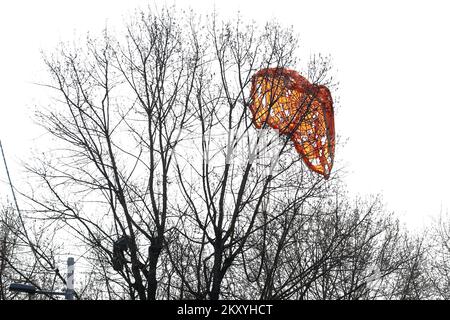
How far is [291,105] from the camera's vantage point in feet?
56.9

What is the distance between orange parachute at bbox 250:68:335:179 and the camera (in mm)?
16344

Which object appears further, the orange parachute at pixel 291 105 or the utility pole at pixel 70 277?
the orange parachute at pixel 291 105

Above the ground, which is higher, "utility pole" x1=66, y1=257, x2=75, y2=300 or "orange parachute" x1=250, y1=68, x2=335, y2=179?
"orange parachute" x1=250, y1=68, x2=335, y2=179

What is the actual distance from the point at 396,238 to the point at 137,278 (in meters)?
14.5

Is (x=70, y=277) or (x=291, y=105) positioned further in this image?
(x=291, y=105)

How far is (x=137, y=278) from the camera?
1572 centimetres

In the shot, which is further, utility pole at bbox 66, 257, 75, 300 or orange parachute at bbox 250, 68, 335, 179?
orange parachute at bbox 250, 68, 335, 179

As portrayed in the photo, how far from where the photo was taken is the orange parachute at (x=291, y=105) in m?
16.3

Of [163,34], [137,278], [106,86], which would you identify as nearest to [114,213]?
[137,278]

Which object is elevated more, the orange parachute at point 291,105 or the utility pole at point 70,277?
the orange parachute at point 291,105
